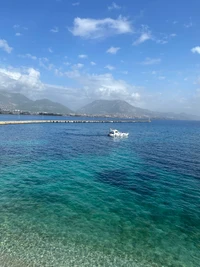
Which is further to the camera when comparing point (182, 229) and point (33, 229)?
point (182, 229)

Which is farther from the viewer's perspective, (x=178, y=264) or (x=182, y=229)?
(x=182, y=229)

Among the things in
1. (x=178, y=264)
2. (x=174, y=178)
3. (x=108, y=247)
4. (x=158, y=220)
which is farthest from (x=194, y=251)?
(x=174, y=178)

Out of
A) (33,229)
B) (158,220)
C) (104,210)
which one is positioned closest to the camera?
(33,229)

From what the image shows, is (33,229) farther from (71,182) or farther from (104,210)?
(71,182)

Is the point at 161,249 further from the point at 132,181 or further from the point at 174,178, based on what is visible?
the point at 174,178

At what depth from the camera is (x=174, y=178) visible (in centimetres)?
3177

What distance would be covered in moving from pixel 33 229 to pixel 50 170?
17031 millimetres

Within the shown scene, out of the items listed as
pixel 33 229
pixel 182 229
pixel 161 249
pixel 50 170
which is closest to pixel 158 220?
pixel 182 229

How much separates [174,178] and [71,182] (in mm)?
15960

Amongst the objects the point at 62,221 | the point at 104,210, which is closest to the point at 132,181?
the point at 104,210

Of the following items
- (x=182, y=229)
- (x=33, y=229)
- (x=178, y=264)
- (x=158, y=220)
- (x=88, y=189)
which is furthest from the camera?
(x=88, y=189)

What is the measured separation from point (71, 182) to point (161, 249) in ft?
52.7

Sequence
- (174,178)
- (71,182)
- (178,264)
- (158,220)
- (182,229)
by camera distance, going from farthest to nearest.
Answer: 1. (174,178)
2. (71,182)
3. (158,220)
4. (182,229)
5. (178,264)

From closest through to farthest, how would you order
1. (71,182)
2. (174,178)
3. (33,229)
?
(33,229) < (71,182) < (174,178)
